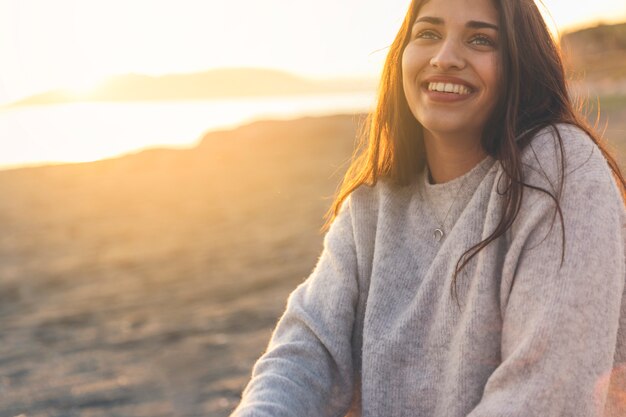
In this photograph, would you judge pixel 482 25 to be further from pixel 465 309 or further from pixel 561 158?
pixel 465 309

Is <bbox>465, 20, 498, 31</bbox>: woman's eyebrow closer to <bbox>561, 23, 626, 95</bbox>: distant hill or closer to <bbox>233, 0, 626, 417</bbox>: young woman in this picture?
<bbox>233, 0, 626, 417</bbox>: young woman

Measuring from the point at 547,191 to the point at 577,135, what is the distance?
7.0 inches

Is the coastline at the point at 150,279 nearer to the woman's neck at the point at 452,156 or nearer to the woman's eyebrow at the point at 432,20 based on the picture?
the woman's neck at the point at 452,156

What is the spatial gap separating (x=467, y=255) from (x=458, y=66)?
42 centimetres

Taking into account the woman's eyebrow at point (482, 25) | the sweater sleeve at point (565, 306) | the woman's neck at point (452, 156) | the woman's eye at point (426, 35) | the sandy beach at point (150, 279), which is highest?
the woman's eyebrow at point (482, 25)

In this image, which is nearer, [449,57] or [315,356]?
[449,57]

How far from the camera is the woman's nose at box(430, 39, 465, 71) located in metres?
1.70

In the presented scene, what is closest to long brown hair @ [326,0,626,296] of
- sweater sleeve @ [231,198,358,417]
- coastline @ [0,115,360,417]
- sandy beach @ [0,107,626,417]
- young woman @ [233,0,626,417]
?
young woman @ [233,0,626,417]

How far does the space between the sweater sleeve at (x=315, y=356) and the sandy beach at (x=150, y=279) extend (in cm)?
176

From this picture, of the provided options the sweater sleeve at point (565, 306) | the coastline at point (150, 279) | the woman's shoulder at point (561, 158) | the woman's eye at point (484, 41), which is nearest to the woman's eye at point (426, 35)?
the woman's eye at point (484, 41)

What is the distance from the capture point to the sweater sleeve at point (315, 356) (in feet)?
5.81

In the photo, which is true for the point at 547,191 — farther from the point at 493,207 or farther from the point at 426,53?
the point at 426,53

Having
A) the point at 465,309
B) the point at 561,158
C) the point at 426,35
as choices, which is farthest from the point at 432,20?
the point at 465,309

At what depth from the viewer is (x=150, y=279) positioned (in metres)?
5.88
